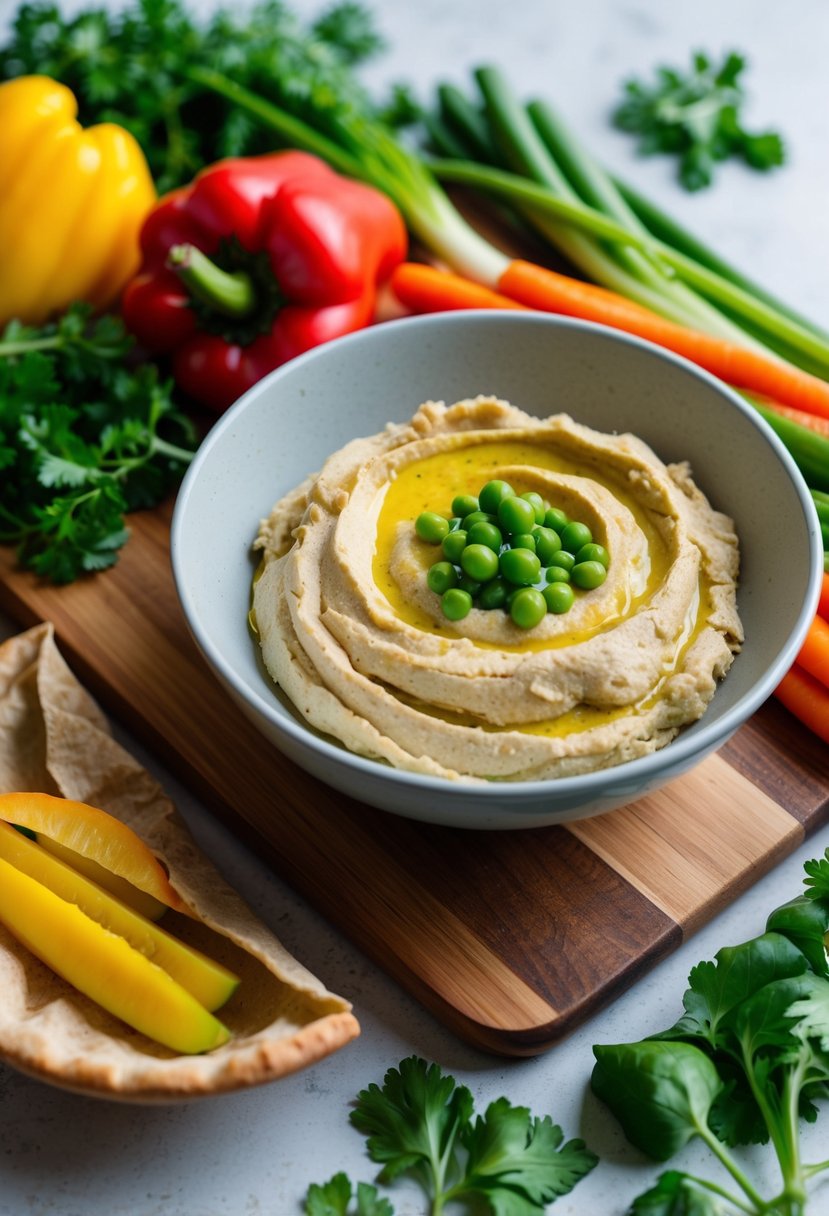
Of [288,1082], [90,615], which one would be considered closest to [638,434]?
[90,615]

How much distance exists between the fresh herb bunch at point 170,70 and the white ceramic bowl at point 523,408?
75.9 inches

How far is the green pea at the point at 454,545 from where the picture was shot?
4.14 meters

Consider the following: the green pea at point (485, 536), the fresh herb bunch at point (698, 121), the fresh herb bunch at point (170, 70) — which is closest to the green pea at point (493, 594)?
the green pea at point (485, 536)

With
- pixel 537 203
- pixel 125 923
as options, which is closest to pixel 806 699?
pixel 125 923

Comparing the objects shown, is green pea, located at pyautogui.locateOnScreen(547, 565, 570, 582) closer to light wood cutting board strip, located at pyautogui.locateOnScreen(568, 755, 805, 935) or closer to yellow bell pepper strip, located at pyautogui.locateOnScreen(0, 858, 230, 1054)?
light wood cutting board strip, located at pyautogui.locateOnScreen(568, 755, 805, 935)

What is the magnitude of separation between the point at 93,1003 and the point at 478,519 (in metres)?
1.86

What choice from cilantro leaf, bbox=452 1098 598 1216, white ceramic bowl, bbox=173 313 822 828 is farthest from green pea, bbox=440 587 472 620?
cilantro leaf, bbox=452 1098 598 1216

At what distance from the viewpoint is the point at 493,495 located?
13.9 feet

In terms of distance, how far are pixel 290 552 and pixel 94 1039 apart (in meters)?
1.64

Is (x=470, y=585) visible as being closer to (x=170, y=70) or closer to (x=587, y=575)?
(x=587, y=575)

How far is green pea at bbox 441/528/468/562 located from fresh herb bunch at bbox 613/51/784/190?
337 centimetres

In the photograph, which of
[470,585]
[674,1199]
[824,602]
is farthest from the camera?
[824,602]

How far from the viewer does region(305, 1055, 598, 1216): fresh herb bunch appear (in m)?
3.51

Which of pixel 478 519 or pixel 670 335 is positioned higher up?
pixel 670 335
